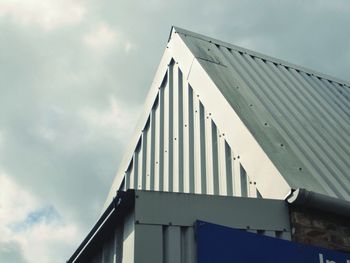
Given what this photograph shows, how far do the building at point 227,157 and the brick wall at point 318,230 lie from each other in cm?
1

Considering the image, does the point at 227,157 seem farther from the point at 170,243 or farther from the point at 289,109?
the point at 170,243

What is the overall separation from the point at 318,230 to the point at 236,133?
1.67m

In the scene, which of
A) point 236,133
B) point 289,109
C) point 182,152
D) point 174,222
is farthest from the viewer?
point 182,152

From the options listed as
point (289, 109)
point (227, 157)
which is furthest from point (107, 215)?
point (289, 109)

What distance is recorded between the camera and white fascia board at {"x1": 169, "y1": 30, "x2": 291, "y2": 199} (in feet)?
21.0

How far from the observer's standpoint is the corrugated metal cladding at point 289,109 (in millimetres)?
6820

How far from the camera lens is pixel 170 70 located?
34.1ft

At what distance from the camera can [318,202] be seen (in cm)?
608

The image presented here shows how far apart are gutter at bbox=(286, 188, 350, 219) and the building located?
11mm

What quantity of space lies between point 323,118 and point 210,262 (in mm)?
4329

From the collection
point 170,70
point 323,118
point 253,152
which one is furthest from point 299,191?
point 170,70

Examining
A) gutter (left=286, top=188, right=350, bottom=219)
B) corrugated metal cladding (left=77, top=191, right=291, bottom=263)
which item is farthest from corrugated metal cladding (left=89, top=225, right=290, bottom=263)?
gutter (left=286, top=188, right=350, bottom=219)

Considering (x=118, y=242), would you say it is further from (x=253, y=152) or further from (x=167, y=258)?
(x=253, y=152)

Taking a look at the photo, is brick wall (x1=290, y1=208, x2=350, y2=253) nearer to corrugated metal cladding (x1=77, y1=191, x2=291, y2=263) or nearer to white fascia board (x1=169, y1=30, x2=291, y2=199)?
corrugated metal cladding (x1=77, y1=191, x2=291, y2=263)
